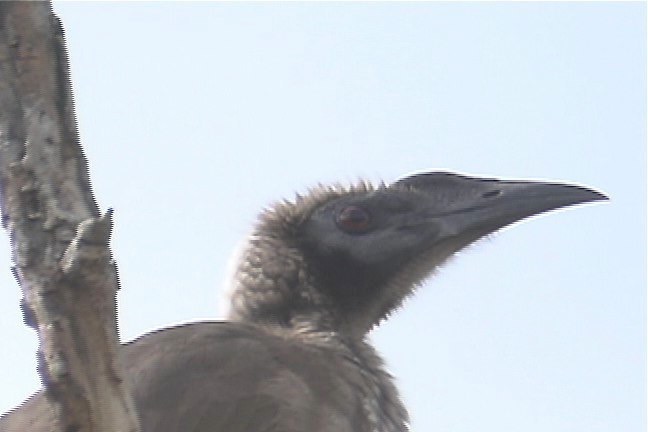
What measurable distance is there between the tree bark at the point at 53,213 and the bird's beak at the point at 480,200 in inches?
125

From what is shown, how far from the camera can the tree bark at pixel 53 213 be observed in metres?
2.96

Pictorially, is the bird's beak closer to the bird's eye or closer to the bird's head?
the bird's head

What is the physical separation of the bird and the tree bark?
1282 mm

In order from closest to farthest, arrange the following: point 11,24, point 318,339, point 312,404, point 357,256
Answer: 1. point 11,24
2. point 312,404
3. point 318,339
4. point 357,256

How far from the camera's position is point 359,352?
18.3 ft

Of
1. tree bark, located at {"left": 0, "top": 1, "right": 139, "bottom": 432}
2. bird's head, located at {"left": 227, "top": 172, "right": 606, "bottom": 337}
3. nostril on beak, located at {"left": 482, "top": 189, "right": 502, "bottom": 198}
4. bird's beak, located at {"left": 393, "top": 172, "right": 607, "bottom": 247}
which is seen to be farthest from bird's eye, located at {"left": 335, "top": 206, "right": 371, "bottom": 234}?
tree bark, located at {"left": 0, "top": 1, "right": 139, "bottom": 432}

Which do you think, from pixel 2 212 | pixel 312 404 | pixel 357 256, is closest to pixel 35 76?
pixel 2 212

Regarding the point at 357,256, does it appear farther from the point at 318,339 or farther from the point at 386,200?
the point at 318,339

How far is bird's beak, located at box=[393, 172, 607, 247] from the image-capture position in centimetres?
591

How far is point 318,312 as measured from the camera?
18.7 feet

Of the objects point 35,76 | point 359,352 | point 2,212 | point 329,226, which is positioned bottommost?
point 359,352

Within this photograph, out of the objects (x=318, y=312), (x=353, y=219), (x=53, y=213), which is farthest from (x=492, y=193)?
(x=53, y=213)

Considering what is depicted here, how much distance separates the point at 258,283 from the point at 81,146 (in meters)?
2.80

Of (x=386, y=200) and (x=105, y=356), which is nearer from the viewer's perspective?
(x=105, y=356)
